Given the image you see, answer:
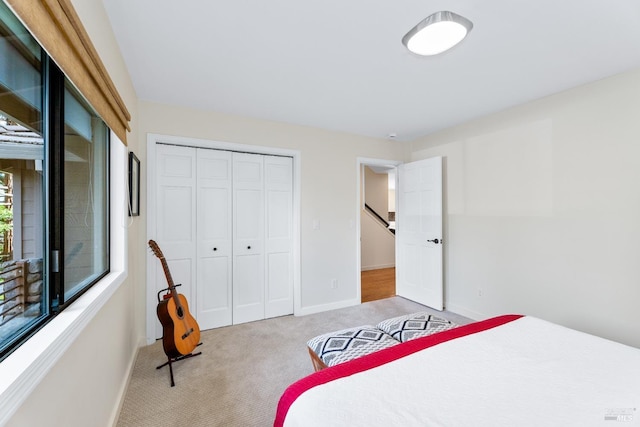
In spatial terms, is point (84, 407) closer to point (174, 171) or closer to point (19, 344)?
point (19, 344)

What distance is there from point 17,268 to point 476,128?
383 cm

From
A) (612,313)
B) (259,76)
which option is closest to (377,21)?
(259,76)

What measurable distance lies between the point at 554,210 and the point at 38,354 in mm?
3498

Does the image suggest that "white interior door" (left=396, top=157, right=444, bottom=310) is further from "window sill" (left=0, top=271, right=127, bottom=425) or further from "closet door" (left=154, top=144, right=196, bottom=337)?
Answer: "window sill" (left=0, top=271, right=127, bottom=425)

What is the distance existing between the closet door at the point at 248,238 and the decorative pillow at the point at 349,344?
1.50m

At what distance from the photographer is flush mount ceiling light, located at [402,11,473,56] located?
4.81 feet

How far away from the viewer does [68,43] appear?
926 millimetres

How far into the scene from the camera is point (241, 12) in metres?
1.52

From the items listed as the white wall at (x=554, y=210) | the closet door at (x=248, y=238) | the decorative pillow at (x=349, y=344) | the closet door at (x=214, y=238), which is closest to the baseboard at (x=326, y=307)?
the closet door at (x=248, y=238)

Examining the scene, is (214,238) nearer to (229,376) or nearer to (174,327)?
(174,327)

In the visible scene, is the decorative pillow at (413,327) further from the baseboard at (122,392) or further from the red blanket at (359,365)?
the baseboard at (122,392)

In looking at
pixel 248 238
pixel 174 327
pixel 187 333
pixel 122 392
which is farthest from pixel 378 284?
pixel 122 392

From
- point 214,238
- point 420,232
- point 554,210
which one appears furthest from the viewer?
point 420,232

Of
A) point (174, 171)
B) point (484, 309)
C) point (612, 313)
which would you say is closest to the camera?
point (612, 313)
